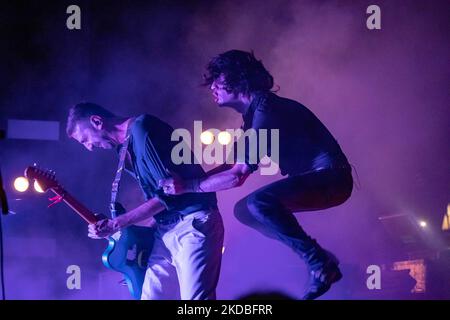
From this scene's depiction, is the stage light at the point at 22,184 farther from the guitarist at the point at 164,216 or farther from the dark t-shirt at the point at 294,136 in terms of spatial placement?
the dark t-shirt at the point at 294,136

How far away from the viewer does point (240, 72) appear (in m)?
4.35

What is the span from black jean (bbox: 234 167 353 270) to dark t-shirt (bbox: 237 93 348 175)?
0.38ft

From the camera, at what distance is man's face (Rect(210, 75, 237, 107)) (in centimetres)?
436

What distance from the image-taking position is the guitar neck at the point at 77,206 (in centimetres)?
412

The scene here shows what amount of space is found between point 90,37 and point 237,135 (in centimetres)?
148

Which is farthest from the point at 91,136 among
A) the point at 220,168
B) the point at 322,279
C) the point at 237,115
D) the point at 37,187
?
the point at 322,279

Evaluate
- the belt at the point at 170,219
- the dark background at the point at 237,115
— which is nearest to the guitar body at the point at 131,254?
the belt at the point at 170,219

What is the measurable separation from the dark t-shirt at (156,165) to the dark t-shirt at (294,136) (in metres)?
0.46

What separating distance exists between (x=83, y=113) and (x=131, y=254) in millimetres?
1217

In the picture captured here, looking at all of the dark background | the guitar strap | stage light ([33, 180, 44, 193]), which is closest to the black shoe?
the dark background

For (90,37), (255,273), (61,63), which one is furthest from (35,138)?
(255,273)

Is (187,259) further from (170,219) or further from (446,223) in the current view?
(446,223)
